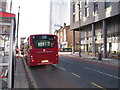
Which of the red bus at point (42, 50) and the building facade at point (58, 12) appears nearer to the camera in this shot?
the red bus at point (42, 50)

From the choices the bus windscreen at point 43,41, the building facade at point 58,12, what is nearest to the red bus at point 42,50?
the bus windscreen at point 43,41

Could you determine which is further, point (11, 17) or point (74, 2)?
point (74, 2)

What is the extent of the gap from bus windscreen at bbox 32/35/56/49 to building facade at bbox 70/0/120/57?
13751 mm

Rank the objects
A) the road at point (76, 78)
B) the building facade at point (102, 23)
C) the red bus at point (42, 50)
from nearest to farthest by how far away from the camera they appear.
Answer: the road at point (76, 78) < the red bus at point (42, 50) < the building facade at point (102, 23)

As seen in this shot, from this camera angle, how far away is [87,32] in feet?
134

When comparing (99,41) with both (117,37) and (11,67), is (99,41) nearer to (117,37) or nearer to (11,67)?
(117,37)

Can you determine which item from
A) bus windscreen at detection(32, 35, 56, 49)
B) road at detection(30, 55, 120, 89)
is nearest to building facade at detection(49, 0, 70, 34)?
bus windscreen at detection(32, 35, 56, 49)

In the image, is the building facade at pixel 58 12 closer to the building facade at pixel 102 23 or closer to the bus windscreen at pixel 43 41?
the building facade at pixel 102 23

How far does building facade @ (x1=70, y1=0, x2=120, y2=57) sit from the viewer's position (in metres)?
25.9

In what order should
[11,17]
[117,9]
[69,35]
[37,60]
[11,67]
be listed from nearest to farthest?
[11,17] < [11,67] < [37,60] < [117,9] < [69,35]

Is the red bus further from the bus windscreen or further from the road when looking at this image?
the road

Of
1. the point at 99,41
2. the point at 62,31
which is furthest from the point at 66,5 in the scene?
the point at 99,41

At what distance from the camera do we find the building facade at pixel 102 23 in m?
25.9

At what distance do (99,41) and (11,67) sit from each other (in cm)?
3083
